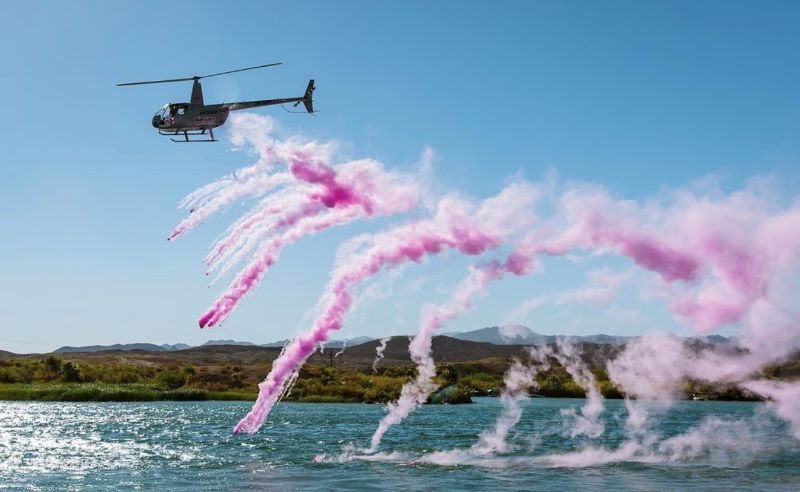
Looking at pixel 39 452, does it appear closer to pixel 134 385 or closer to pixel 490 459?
pixel 490 459

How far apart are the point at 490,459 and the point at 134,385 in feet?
A: 272

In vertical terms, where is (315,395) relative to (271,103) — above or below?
below

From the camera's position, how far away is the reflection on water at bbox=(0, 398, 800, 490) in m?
36.8

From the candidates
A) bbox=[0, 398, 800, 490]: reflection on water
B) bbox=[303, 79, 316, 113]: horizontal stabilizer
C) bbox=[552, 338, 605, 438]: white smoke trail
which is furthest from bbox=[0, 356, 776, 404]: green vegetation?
bbox=[303, 79, 316, 113]: horizontal stabilizer

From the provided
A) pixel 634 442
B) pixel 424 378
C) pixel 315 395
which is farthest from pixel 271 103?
pixel 315 395

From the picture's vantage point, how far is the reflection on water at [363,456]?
36.8 metres

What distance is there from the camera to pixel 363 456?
151 feet

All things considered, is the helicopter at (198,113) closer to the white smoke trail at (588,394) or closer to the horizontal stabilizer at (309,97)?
the horizontal stabilizer at (309,97)

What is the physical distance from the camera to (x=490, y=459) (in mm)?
44969

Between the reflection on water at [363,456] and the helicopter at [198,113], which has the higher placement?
the helicopter at [198,113]

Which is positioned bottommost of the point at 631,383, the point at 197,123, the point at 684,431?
the point at 684,431

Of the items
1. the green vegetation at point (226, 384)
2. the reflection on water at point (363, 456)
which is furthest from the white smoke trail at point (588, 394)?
the green vegetation at point (226, 384)

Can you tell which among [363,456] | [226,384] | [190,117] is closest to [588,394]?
[363,456]

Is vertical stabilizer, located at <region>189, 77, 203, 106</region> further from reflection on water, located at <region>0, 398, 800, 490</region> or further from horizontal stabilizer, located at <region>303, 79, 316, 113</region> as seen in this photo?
reflection on water, located at <region>0, 398, 800, 490</region>
